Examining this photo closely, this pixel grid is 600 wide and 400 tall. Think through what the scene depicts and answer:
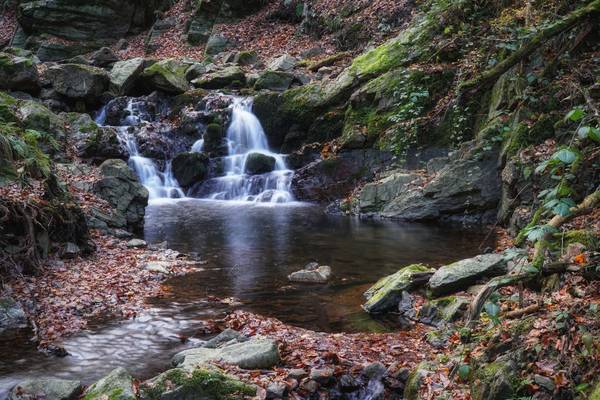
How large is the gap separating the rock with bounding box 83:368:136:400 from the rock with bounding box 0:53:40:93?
19.1 m

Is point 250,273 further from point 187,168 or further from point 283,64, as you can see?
point 283,64

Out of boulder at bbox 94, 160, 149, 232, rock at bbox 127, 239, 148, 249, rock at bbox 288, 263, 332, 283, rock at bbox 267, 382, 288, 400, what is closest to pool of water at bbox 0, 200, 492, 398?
rock at bbox 288, 263, 332, 283

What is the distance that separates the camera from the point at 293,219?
15953 millimetres

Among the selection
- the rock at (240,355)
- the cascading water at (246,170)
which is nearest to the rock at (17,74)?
the cascading water at (246,170)

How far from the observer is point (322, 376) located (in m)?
5.64

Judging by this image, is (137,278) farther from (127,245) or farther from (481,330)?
(481,330)

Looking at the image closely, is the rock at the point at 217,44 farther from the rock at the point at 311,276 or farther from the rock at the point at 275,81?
the rock at the point at 311,276

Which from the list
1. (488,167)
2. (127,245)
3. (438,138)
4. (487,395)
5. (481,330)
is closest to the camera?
(487,395)

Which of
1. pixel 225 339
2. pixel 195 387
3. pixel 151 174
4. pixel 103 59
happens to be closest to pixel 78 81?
pixel 151 174

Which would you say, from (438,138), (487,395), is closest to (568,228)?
(487,395)

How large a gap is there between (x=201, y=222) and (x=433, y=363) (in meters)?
10.9

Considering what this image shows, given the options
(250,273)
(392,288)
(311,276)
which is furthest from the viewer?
(250,273)

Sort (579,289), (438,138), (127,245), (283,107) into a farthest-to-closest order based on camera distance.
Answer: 1. (283,107)
2. (438,138)
3. (127,245)
4. (579,289)

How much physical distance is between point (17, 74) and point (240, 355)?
63.6ft
